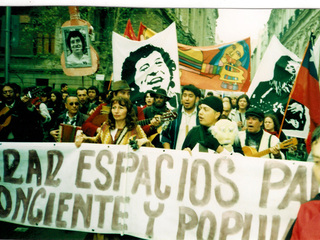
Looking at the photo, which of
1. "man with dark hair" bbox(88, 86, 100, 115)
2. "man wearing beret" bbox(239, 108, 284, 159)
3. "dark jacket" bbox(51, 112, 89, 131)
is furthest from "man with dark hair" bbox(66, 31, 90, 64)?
"man wearing beret" bbox(239, 108, 284, 159)

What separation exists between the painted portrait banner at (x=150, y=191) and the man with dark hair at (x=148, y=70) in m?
1.52

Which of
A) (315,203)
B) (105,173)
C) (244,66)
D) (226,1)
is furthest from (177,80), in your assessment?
(315,203)

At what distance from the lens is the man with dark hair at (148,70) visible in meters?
4.70

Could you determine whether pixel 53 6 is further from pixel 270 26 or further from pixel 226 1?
pixel 270 26

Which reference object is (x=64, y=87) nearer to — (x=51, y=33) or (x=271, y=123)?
(x=51, y=33)

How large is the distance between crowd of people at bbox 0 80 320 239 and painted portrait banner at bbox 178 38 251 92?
24cm

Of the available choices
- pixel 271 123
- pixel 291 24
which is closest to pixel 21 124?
pixel 271 123

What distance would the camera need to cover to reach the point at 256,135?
4.50 meters

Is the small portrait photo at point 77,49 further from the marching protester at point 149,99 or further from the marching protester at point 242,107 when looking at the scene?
the marching protester at point 242,107

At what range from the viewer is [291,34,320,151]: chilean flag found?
164 inches

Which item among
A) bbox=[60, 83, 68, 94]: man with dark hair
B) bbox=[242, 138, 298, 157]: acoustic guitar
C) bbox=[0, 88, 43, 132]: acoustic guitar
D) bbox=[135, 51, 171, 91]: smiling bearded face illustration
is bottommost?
bbox=[242, 138, 298, 157]: acoustic guitar

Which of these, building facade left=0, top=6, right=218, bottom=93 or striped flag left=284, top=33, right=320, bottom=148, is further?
building facade left=0, top=6, right=218, bottom=93

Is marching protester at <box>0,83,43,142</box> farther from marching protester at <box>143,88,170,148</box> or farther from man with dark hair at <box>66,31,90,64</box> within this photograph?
marching protester at <box>143,88,170,148</box>

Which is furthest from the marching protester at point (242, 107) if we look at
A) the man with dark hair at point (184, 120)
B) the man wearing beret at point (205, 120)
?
the man wearing beret at point (205, 120)
